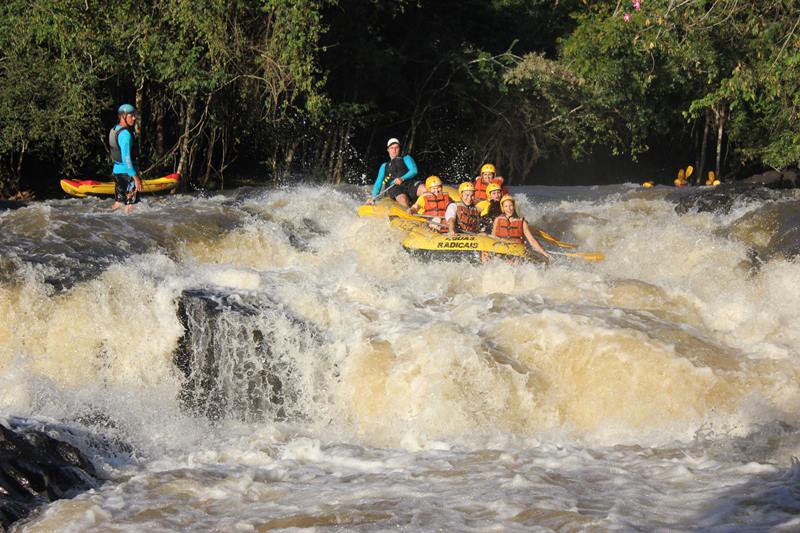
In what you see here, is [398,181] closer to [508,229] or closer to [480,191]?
[480,191]

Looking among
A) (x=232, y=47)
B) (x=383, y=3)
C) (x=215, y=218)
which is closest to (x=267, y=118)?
(x=232, y=47)

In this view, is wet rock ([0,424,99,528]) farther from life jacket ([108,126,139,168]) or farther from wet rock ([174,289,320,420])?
life jacket ([108,126,139,168])

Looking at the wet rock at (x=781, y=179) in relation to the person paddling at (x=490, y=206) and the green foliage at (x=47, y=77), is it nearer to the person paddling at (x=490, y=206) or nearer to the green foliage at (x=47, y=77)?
the person paddling at (x=490, y=206)

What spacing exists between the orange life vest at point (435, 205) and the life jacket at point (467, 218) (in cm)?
78

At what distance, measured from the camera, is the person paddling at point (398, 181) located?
13750mm

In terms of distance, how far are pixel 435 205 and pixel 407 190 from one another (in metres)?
1.19

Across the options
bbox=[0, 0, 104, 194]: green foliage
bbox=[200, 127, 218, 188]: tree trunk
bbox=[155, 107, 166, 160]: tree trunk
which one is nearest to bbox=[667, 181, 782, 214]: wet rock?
bbox=[200, 127, 218, 188]: tree trunk

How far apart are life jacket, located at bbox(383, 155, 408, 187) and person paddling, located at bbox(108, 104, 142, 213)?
350cm

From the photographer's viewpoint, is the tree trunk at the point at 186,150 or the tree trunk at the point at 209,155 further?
the tree trunk at the point at 209,155

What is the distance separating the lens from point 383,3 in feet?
65.7

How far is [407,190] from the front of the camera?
1385 centimetres

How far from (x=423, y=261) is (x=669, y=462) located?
17.5 feet

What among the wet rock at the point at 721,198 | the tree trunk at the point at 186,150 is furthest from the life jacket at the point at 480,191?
the tree trunk at the point at 186,150

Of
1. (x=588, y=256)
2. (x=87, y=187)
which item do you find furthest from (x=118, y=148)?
(x=588, y=256)
